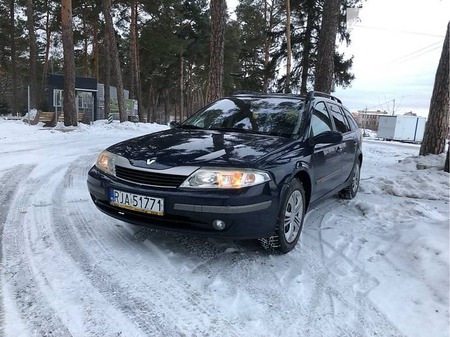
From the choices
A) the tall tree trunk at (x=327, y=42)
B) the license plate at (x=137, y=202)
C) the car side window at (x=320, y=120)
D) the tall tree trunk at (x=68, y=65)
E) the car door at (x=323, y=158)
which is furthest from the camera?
the tall tree trunk at (x=68, y=65)

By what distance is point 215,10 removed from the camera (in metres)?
8.84

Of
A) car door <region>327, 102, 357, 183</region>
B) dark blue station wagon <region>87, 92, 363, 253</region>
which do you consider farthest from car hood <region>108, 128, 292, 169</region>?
car door <region>327, 102, 357, 183</region>

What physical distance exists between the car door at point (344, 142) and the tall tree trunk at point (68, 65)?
1258 centimetres

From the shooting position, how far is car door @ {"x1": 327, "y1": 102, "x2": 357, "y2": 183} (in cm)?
488

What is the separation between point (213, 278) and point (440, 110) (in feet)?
26.3

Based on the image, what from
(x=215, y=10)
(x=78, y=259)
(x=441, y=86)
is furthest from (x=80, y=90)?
(x=78, y=259)

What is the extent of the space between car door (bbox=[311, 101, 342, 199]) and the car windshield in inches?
10.0

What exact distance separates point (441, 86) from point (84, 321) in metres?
9.16

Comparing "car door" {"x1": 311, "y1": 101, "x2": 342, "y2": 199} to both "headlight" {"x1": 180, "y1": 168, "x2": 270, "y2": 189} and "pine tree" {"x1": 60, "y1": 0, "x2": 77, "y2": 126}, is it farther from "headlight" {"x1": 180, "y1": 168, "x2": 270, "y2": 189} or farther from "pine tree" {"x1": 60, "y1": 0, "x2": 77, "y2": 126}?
"pine tree" {"x1": 60, "y1": 0, "x2": 77, "y2": 126}

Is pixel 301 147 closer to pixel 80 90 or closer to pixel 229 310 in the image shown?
pixel 229 310

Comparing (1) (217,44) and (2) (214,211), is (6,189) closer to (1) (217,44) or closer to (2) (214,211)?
(2) (214,211)

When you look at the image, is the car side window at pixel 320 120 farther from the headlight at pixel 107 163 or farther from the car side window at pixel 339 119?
the headlight at pixel 107 163

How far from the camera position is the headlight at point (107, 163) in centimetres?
334

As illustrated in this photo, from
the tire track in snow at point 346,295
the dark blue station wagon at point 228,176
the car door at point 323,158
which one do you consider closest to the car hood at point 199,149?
the dark blue station wagon at point 228,176
